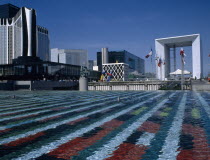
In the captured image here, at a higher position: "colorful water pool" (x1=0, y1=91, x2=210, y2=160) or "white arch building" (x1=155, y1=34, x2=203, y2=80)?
"white arch building" (x1=155, y1=34, x2=203, y2=80)

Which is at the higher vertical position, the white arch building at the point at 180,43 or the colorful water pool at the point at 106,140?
the white arch building at the point at 180,43

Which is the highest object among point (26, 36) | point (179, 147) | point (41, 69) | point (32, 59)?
point (26, 36)

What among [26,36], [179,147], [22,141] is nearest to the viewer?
[179,147]

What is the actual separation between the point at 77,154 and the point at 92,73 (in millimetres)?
115963

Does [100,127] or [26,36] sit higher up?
[26,36]

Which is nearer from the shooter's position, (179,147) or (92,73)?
(179,147)

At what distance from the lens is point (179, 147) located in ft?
20.3

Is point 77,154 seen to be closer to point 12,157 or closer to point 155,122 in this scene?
point 12,157

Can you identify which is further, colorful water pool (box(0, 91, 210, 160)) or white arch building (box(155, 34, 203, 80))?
white arch building (box(155, 34, 203, 80))

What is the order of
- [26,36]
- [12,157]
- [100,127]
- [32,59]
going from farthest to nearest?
[26,36], [32,59], [100,127], [12,157]

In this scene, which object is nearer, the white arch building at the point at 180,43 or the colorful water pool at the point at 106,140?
the colorful water pool at the point at 106,140

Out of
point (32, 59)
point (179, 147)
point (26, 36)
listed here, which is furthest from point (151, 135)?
point (26, 36)

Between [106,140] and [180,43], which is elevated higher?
[180,43]

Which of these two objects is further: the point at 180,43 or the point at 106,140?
the point at 180,43
